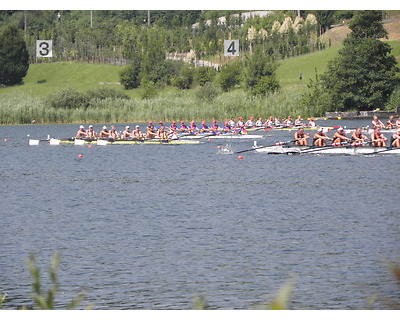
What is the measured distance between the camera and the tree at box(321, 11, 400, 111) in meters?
74.9

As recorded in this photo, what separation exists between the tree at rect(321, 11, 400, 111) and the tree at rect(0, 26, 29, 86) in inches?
1245

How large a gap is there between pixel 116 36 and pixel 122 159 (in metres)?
61.1

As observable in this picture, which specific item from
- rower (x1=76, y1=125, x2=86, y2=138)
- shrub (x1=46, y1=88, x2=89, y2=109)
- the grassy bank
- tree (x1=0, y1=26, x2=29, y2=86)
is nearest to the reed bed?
the grassy bank

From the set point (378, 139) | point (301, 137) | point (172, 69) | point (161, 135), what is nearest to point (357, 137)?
point (378, 139)

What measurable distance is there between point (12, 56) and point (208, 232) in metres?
68.5

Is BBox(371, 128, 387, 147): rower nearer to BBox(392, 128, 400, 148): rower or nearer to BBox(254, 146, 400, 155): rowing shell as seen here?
BBox(254, 146, 400, 155): rowing shell

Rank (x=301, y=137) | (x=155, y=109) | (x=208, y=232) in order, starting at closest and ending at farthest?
(x=208, y=232), (x=301, y=137), (x=155, y=109)

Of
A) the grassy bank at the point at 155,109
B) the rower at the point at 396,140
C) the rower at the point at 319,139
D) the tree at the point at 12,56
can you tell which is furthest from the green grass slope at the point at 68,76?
the rower at the point at 396,140

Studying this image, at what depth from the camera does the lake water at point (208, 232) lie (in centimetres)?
1391

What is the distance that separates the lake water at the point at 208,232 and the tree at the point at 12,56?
4258 centimetres

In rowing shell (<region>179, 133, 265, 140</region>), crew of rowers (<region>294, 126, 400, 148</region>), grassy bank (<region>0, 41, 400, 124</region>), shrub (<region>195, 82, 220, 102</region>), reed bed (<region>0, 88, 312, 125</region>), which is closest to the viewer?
crew of rowers (<region>294, 126, 400, 148</region>)

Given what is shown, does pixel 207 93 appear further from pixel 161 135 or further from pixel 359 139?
pixel 359 139

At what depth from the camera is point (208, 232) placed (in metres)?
19.6

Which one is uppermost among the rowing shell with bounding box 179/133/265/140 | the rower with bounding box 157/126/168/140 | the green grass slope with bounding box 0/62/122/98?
the green grass slope with bounding box 0/62/122/98
